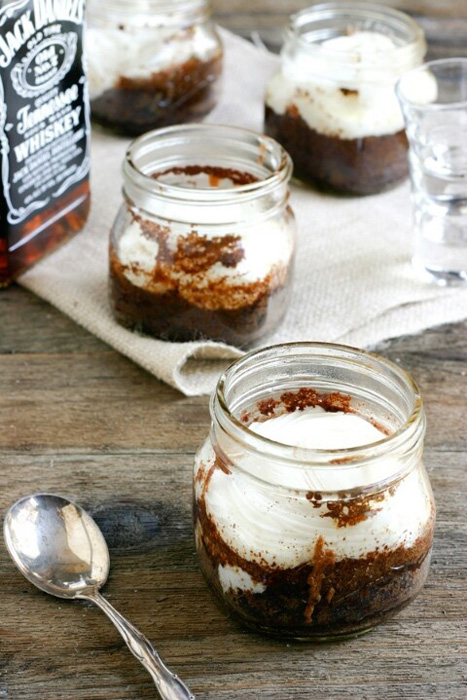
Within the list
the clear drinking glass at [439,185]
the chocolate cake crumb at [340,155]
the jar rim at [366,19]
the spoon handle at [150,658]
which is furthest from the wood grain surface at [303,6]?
the spoon handle at [150,658]

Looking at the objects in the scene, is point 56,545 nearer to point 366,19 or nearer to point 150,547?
point 150,547

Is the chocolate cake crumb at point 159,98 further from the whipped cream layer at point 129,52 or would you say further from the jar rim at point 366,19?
the jar rim at point 366,19

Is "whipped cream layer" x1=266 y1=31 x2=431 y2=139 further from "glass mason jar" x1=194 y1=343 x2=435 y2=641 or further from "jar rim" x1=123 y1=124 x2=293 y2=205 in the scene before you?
"glass mason jar" x1=194 y1=343 x2=435 y2=641

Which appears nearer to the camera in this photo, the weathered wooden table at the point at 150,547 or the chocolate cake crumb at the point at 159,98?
the weathered wooden table at the point at 150,547

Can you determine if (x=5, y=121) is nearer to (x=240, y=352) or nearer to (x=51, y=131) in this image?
(x=51, y=131)

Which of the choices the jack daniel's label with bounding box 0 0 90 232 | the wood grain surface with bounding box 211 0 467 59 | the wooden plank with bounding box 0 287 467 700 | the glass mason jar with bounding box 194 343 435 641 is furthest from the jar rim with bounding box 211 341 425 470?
the wood grain surface with bounding box 211 0 467 59

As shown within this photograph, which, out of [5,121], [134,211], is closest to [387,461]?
[134,211]
